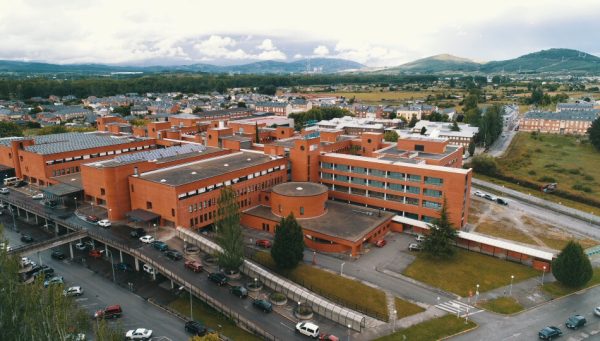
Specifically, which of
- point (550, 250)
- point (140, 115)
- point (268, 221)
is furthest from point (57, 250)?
point (140, 115)

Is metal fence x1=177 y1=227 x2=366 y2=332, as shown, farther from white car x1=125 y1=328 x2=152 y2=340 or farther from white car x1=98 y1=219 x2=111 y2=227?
white car x1=98 y1=219 x2=111 y2=227

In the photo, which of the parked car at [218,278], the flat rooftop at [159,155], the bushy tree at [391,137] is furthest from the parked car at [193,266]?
the bushy tree at [391,137]

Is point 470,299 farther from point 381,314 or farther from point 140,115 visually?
point 140,115

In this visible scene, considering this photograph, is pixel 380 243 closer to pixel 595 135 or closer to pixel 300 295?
pixel 300 295

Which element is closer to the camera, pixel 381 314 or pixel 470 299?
pixel 381 314

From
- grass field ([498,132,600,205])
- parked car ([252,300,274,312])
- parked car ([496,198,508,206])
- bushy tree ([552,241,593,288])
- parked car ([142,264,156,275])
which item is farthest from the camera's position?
grass field ([498,132,600,205])

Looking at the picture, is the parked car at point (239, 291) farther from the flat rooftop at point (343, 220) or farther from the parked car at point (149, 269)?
the flat rooftop at point (343, 220)

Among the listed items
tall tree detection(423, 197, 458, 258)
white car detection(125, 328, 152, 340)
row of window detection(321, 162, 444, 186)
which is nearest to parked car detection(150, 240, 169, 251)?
white car detection(125, 328, 152, 340)
